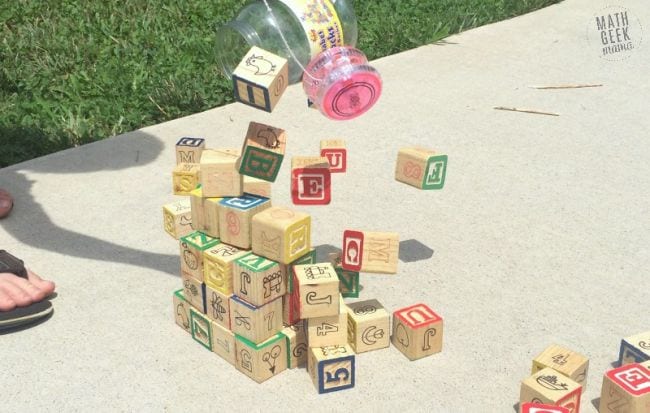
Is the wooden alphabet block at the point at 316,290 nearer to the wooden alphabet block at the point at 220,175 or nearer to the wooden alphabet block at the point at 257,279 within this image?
the wooden alphabet block at the point at 257,279

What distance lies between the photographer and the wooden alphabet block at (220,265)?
302 cm

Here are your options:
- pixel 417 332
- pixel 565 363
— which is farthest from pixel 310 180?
pixel 565 363

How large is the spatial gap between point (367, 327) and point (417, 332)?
0.20m

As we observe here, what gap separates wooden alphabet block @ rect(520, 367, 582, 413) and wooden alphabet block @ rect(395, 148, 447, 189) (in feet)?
3.36

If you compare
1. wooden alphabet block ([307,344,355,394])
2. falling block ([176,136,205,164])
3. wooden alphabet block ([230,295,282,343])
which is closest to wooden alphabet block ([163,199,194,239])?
falling block ([176,136,205,164])

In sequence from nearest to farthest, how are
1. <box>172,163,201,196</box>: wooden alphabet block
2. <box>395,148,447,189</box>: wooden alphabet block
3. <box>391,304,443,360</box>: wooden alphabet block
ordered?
1. <box>391,304,443,360</box>: wooden alphabet block
2. <box>395,148,447,189</box>: wooden alphabet block
3. <box>172,163,201,196</box>: wooden alphabet block

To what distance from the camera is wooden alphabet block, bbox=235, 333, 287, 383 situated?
3035 mm

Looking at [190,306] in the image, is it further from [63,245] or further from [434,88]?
[434,88]

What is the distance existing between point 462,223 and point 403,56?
8.83 ft

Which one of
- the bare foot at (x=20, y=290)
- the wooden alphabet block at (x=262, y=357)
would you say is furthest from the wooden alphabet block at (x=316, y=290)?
the bare foot at (x=20, y=290)

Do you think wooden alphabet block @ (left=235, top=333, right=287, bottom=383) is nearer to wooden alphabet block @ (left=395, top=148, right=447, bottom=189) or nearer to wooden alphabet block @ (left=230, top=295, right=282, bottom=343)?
wooden alphabet block @ (left=230, top=295, right=282, bottom=343)

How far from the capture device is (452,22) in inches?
277

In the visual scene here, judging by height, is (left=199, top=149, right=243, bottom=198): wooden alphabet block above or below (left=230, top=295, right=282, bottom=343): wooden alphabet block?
above

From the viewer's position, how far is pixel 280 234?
2916 millimetres
